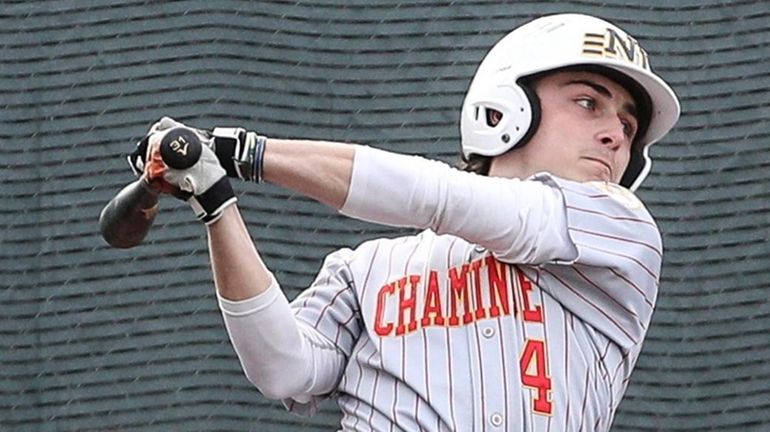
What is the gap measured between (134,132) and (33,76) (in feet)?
0.90

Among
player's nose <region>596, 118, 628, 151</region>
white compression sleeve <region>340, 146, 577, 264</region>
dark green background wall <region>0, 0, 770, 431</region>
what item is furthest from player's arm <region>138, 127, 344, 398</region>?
dark green background wall <region>0, 0, 770, 431</region>

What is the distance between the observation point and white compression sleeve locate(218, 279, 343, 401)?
8.84 ft

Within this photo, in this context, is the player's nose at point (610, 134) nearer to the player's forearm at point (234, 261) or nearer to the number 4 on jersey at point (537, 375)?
the number 4 on jersey at point (537, 375)

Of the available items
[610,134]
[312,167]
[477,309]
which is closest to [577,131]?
[610,134]

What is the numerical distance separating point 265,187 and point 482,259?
57.8 inches

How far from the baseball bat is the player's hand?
13 mm

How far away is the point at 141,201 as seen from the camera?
105 inches

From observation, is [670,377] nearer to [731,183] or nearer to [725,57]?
[731,183]

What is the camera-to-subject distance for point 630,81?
3.01 meters

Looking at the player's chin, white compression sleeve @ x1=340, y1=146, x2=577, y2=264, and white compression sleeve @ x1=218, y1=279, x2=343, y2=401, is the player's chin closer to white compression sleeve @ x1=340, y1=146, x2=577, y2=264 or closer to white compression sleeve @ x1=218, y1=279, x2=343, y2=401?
white compression sleeve @ x1=340, y1=146, x2=577, y2=264

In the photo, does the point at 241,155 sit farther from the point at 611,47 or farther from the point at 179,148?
the point at 611,47

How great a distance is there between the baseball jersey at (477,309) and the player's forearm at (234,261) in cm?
4

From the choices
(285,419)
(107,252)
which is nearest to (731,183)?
(285,419)

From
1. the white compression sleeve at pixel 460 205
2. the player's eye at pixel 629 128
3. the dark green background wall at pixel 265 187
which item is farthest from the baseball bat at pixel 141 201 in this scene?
the dark green background wall at pixel 265 187
